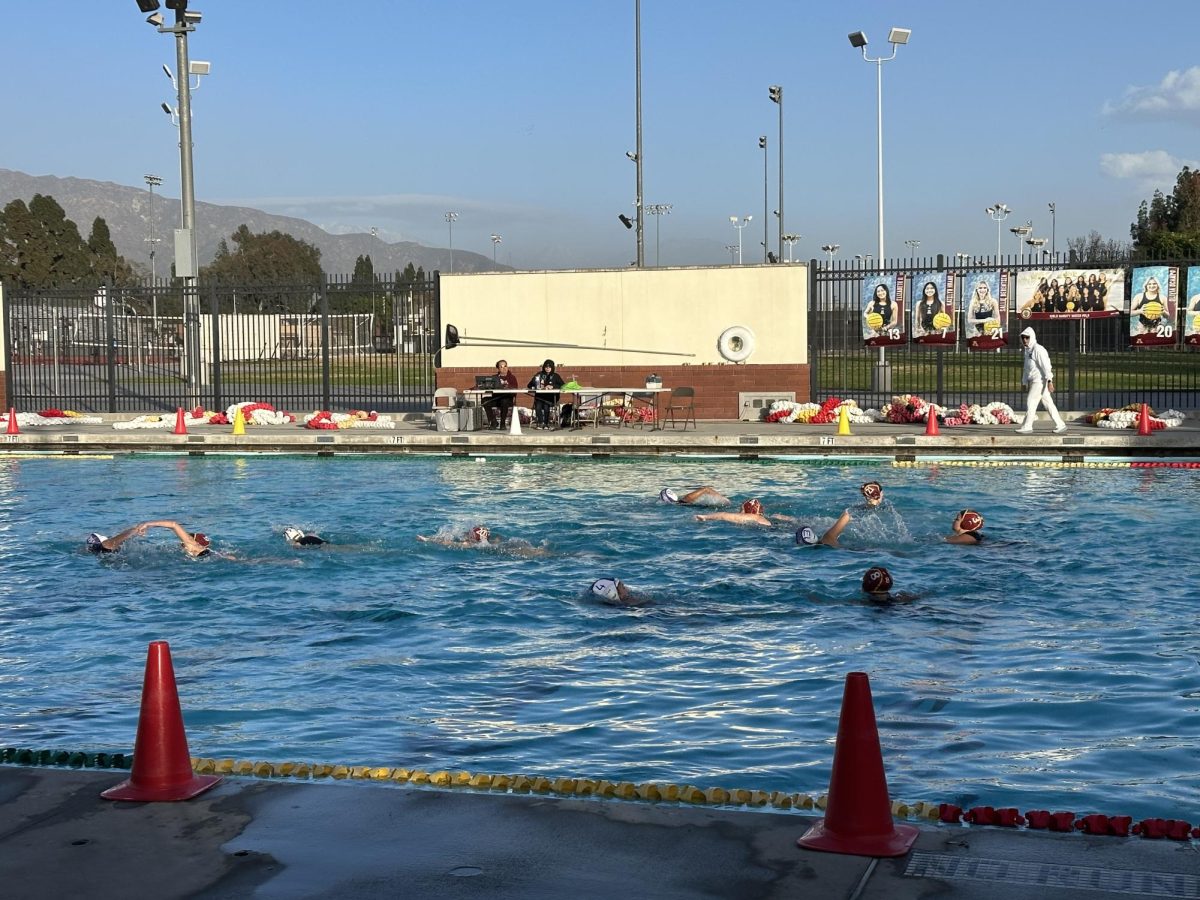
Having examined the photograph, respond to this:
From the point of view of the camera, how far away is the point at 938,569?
1384 centimetres

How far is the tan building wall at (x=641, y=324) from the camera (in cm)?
2762

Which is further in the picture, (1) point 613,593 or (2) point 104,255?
(2) point 104,255

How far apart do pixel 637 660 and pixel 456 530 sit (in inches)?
236

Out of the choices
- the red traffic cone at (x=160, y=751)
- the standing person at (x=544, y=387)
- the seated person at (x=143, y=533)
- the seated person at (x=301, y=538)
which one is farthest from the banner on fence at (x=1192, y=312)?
the red traffic cone at (x=160, y=751)

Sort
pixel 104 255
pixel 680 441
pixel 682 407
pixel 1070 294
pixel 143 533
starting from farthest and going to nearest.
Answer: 1. pixel 104 255
2. pixel 682 407
3. pixel 1070 294
4. pixel 680 441
5. pixel 143 533

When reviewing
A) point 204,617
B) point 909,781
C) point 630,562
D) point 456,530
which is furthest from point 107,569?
point 909,781

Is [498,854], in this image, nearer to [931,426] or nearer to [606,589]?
[606,589]

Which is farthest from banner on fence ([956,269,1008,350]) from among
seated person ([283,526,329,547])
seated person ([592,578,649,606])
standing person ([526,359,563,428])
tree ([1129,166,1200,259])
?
tree ([1129,166,1200,259])

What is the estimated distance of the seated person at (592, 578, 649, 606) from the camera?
12188 mm

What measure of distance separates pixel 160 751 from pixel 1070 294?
23.6 metres

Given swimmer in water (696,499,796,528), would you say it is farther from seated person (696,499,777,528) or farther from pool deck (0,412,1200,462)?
pool deck (0,412,1200,462)

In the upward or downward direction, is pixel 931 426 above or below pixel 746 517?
above

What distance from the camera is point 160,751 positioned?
6141 millimetres

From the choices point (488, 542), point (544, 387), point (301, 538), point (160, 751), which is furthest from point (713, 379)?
point (160, 751)
